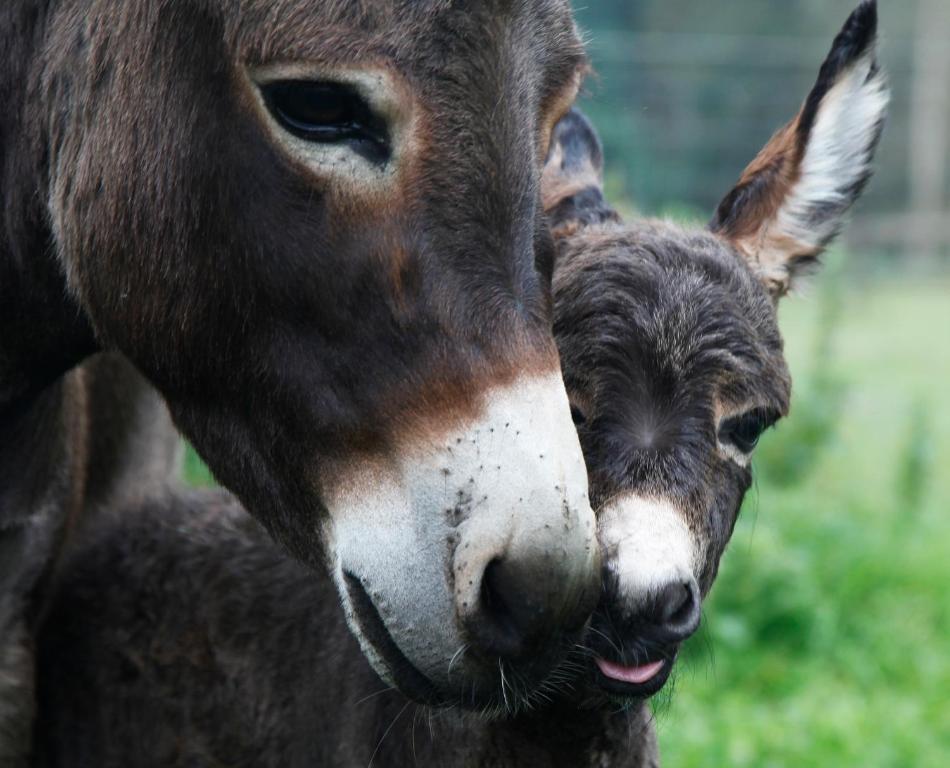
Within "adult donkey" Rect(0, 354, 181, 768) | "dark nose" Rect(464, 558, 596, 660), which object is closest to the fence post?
"adult donkey" Rect(0, 354, 181, 768)

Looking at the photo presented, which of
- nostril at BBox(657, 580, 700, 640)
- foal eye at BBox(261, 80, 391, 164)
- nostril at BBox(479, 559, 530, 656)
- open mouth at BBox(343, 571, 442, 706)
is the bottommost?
nostril at BBox(657, 580, 700, 640)

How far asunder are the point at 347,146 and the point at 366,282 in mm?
218

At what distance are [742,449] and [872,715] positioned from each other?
3.01 metres

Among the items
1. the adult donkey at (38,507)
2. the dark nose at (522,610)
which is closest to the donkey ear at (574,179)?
the adult donkey at (38,507)

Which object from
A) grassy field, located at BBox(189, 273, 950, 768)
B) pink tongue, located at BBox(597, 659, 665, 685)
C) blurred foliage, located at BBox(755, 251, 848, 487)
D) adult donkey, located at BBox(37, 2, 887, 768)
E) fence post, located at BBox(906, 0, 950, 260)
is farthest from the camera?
fence post, located at BBox(906, 0, 950, 260)

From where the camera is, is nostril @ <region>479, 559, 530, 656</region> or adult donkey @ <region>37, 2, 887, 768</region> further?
adult donkey @ <region>37, 2, 887, 768</region>

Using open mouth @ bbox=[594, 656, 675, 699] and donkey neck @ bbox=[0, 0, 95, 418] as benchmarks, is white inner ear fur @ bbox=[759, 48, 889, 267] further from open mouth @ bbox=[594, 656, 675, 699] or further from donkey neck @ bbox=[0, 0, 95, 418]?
donkey neck @ bbox=[0, 0, 95, 418]

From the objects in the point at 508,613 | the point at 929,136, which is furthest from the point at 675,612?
the point at 929,136

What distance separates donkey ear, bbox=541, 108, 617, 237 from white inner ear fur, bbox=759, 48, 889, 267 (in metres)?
0.49

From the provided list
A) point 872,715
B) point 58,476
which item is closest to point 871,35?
point 58,476

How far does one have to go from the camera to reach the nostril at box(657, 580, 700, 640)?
2.47m

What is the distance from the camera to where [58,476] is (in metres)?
3.50

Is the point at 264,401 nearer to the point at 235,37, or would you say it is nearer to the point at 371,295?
the point at 371,295

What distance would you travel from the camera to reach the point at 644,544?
8.21 feet
